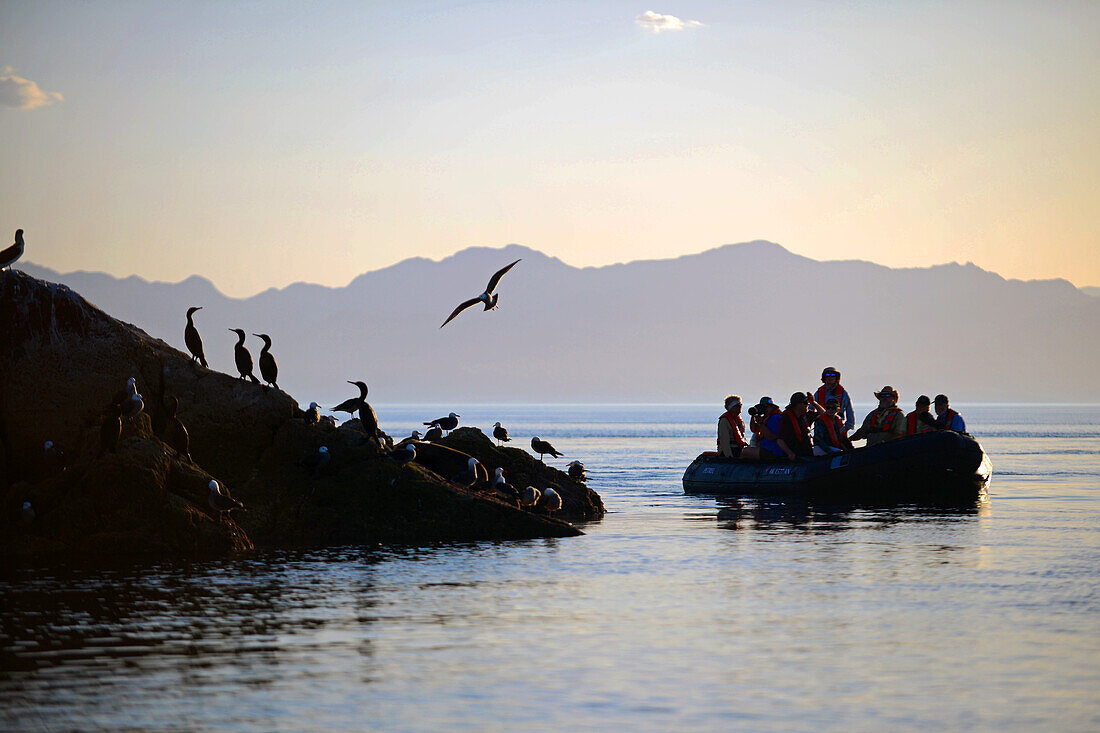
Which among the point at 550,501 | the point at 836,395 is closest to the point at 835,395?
the point at 836,395

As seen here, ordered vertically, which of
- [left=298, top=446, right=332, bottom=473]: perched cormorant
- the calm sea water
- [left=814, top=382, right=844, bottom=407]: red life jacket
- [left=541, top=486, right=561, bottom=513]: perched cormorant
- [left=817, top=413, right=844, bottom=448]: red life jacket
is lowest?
the calm sea water

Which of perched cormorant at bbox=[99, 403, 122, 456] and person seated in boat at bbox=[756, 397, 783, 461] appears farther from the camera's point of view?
person seated in boat at bbox=[756, 397, 783, 461]

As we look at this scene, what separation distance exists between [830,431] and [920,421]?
226 cm

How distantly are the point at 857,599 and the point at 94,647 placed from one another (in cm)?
868

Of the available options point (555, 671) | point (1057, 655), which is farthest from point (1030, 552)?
point (555, 671)

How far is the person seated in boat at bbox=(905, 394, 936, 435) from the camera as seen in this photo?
30094 millimetres

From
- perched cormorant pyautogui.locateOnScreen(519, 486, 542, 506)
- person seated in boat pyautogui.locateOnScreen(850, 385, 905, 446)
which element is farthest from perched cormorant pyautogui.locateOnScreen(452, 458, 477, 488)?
person seated in boat pyautogui.locateOnScreen(850, 385, 905, 446)

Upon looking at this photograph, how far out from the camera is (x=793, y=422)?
30172 mm

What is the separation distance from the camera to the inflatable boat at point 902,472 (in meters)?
28.9

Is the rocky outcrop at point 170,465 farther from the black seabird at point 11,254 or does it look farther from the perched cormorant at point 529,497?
the perched cormorant at point 529,497

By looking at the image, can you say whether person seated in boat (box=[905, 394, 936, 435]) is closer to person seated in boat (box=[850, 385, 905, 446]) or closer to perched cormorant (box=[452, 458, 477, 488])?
person seated in boat (box=[850, 385, 905, 446])

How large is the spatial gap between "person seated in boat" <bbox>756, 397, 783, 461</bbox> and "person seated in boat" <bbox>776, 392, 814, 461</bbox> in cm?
16

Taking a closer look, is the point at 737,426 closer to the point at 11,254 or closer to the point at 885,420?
A: the point at 885,420

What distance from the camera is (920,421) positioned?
30438 mm
